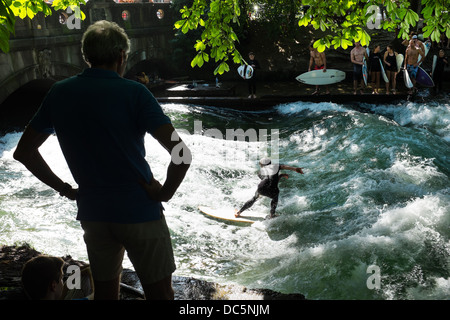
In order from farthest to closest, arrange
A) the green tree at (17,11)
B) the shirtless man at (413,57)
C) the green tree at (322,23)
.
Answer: the shirtless man at (413,57) → the green tree at (322,23) → the green tree at (17,11)

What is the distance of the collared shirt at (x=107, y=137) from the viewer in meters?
1.92

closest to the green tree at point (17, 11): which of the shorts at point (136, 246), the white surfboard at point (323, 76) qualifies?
the shorts at point (136, 246)

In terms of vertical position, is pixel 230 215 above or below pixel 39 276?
below

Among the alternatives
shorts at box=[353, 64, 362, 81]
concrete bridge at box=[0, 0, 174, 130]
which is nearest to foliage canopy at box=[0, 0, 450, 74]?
concrete bridge at box=[0, 0, 174, 130]

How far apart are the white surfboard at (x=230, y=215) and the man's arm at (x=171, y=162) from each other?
543 centimetres

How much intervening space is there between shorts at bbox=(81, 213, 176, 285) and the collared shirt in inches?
1.7

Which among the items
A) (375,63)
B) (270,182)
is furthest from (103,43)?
(375,63)

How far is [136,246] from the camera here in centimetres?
206

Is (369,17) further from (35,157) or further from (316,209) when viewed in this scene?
(316,209)

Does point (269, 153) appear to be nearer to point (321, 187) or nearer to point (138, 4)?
A: point (321, 187)

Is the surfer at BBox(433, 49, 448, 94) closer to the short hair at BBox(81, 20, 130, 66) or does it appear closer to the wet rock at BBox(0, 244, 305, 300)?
the wet rock at BBox(0, 244, 305, 300)

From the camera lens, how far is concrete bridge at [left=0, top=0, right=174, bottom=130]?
41.7 feet

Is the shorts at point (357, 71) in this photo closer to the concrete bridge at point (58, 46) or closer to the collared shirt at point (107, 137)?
the concrete bridge at point (58, 46)

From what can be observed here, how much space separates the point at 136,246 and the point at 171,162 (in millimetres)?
434
